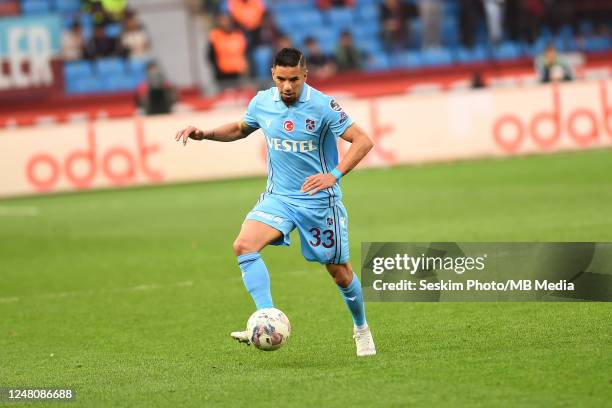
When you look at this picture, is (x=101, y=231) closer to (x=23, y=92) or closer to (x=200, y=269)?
(x=200, y=269)

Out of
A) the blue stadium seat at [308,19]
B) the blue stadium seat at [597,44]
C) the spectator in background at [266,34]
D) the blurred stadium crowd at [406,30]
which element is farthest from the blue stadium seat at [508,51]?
the spectator in background at [266,34]

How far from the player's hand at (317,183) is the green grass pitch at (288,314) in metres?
1.08

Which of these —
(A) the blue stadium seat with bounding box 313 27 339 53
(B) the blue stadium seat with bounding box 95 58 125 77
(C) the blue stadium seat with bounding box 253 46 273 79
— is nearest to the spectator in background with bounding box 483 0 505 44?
(A) the blue stadium seat with bounding box 313 27 339 53

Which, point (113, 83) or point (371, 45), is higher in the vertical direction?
point (371, 45)

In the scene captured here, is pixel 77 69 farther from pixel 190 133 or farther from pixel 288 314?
pixel 190 133

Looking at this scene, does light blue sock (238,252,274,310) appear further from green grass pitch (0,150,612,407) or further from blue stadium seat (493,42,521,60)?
blue stadium seat (493,42,521,60)

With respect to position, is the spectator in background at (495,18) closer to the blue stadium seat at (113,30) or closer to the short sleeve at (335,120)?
the blue stadium seat at (113,30)

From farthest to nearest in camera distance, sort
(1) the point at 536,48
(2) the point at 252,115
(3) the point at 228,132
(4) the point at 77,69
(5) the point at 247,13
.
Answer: (1) the point at 536,48, (4) the point at 77,69, (5) the point at 247,13, (3) the point at 228,132, (2) the point at 252,115

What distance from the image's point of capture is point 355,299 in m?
7.74

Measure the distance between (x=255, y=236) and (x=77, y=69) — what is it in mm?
22295

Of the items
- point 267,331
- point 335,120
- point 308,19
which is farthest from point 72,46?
point 267,331

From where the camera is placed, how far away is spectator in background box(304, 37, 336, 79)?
27484 millimetres

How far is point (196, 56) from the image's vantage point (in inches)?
1161

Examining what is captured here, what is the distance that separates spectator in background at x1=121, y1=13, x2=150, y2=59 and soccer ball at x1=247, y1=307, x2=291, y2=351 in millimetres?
21717
